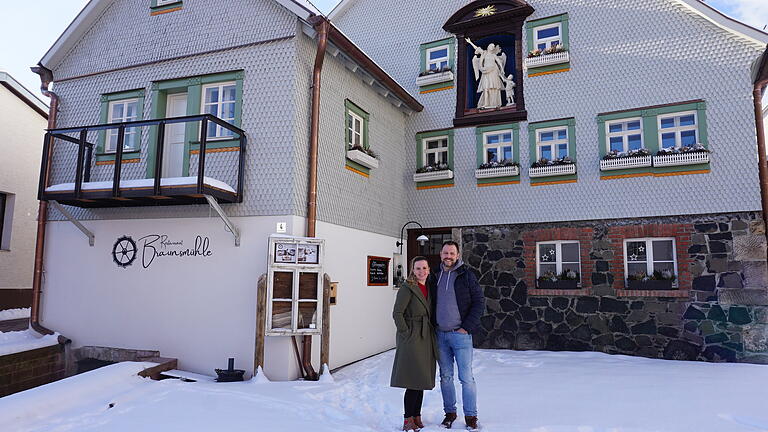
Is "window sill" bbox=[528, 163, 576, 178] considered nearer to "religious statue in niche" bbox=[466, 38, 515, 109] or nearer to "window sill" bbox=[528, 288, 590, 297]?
"religious statue in niche" bbox=[466, 38, 515, 109]

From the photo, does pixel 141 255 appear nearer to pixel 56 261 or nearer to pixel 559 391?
pixel 56 261

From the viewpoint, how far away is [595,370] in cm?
845

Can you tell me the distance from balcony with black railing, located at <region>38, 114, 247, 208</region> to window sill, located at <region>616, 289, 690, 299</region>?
741 centimetres

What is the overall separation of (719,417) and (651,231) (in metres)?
5.05

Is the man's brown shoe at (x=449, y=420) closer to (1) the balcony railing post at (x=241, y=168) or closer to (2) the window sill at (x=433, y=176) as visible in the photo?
(1) the balcony railing post at (x=241, y=168)

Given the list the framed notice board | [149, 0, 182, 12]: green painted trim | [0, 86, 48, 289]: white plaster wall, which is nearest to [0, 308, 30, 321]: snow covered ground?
[0, 86, 48, 289]: white plaster wall

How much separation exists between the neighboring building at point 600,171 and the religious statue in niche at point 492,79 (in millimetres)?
71

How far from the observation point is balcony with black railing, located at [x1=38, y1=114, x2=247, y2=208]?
7.60 meters

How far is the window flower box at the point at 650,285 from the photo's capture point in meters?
9.77

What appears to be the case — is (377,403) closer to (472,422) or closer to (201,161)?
(472,422)

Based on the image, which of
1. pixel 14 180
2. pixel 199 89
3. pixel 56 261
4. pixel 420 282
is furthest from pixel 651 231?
pixel 14 180

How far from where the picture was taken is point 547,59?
11156 mm

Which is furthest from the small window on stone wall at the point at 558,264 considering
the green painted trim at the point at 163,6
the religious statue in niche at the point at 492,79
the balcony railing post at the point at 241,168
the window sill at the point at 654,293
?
the green painted trim at the point at 163,6

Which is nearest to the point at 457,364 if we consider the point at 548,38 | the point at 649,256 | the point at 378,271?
the point at 378,271
